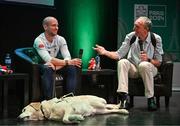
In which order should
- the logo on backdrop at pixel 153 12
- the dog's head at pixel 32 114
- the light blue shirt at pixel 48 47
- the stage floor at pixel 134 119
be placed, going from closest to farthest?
the stage floor at pixel 134 119
the dog's head at pixel 32 114
the light blue shirt at pixel 48 47
the logo on backdrop at pixel 153 12

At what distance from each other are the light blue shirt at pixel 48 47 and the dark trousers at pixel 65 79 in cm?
21

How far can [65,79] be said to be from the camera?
463 centimetres

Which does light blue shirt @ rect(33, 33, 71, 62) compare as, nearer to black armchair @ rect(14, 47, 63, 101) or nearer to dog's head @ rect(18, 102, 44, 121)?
black armchair @ rect(14, 47, 63, 101)

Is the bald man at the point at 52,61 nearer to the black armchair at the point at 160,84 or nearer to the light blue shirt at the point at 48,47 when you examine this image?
the light blue shirt at the point at 48,47

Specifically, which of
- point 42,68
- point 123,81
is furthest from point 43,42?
point 123,81

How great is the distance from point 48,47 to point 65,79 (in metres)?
0.46

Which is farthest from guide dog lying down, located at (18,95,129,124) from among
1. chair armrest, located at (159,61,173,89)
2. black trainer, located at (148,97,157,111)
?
chair armrest, located at (159,61,173,89)

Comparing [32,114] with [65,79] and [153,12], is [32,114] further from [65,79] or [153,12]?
[153,12]

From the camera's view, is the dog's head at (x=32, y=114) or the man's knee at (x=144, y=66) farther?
the man's knee at (x=144, y=66)

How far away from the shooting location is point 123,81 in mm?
4691

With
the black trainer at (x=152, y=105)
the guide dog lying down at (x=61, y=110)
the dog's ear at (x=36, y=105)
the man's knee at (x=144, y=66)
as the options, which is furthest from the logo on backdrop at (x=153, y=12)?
the dog's ear at (x=36, y=105)

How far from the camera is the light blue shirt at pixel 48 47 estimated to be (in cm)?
463

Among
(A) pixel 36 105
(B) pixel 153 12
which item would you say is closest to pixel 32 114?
(A) pixel 36 105

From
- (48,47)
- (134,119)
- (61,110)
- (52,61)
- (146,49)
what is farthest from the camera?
(146,49)
